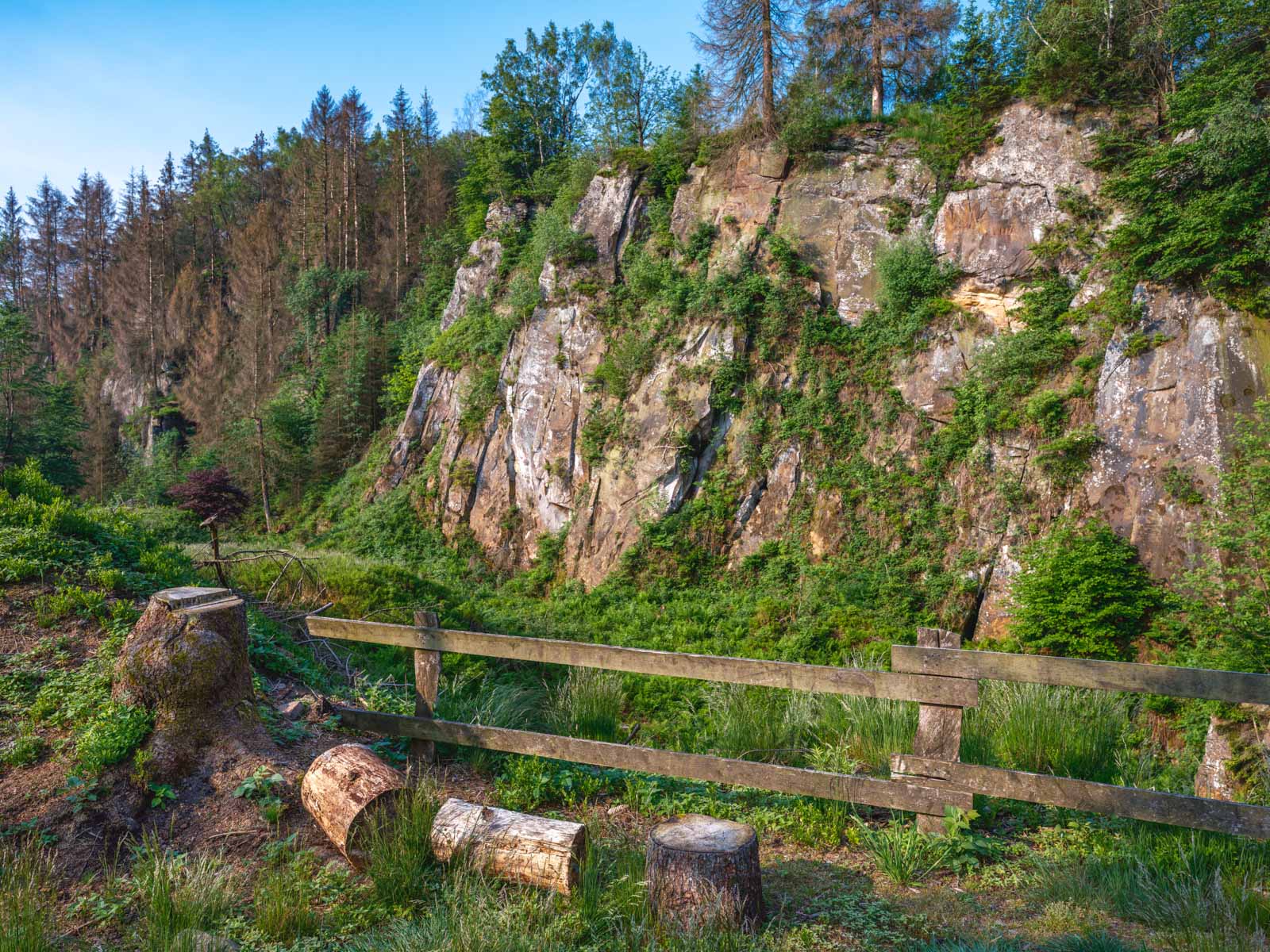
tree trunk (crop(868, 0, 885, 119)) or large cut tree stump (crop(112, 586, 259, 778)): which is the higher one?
tree trunk (crop(868, 0, 885, 119))

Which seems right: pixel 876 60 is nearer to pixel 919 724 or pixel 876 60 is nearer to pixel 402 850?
pixel 919 724

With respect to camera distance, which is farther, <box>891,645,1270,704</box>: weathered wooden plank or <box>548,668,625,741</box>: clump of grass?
<box>548,668,625,741</box>: clump of grass

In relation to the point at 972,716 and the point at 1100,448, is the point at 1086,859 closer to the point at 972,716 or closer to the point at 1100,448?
the point at 972,716

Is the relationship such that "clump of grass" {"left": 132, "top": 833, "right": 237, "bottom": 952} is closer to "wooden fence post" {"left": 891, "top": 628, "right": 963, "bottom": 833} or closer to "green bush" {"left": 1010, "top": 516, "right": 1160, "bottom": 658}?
"wooden fence post" {"left": 891, "top": 628, "right": 963, "bottom": 833}

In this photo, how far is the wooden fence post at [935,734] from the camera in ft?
13.5

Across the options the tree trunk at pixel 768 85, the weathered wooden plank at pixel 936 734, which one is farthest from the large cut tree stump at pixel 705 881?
the tree trunk at pixel 768 85

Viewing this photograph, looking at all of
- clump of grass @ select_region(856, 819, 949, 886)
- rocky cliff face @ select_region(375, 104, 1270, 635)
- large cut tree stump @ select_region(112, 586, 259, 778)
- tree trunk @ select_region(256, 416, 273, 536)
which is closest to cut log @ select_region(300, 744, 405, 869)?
large cut tree stump @ select_region(112, 586, 259, 778)

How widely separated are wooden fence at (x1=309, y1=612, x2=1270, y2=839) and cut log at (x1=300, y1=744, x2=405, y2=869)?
0.84 meters

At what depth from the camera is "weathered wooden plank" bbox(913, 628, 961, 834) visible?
162 inches

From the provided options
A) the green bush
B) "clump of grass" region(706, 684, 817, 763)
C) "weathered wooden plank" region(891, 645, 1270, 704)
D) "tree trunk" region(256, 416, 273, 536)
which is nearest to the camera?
"weathered wooden plank" region(891, 645, 1270, 704)

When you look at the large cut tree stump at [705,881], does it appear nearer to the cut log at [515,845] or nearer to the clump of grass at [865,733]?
the cut log at [515,845]

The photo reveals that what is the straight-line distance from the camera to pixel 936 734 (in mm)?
4152

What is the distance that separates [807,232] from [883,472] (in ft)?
21.8

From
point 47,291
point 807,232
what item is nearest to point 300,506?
point 807,232
